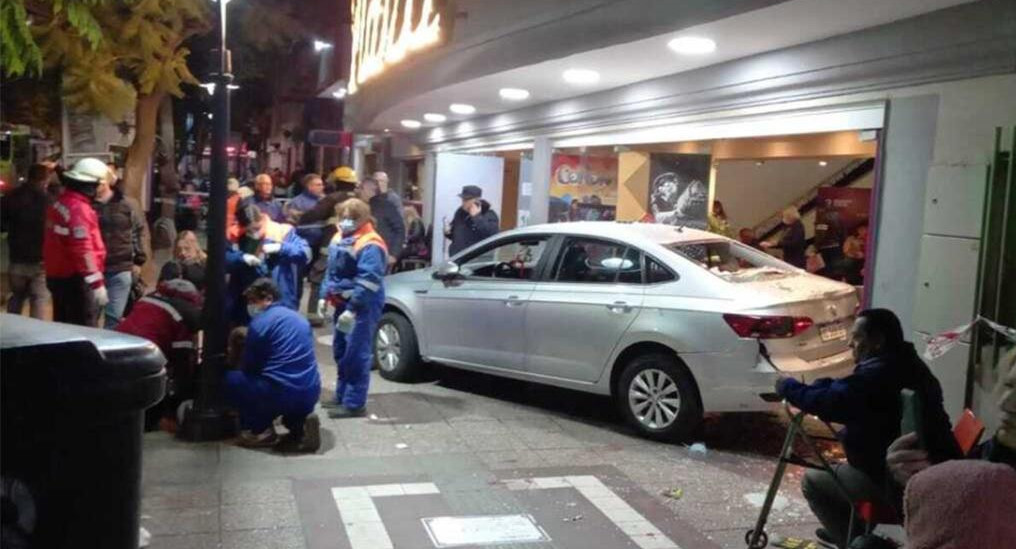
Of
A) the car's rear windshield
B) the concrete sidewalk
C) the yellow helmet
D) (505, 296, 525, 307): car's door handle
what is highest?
the yellow helmet

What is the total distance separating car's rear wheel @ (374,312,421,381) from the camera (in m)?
8.88

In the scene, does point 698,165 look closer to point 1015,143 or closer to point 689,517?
point 1015,143

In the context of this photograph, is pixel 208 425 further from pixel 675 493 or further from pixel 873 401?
pixel 873 401

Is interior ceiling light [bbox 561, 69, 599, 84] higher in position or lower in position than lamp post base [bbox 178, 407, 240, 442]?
higher

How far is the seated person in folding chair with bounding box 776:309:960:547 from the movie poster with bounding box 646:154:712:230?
7126mm

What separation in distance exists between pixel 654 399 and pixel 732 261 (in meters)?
1.37

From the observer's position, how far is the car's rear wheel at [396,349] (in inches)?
349

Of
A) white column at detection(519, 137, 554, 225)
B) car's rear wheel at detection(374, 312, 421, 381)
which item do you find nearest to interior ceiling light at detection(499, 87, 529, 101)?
white column at detection(519, 137, 554, 225)

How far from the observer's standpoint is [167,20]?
15023mm

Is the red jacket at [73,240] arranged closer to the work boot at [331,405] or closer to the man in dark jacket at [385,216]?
the work boot at [331,405]

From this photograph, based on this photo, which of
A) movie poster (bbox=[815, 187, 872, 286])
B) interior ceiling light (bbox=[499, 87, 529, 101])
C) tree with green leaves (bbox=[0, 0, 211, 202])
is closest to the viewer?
interior ceiling light (bbox=[499, 87, 529, 101])

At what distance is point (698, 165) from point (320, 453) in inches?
258

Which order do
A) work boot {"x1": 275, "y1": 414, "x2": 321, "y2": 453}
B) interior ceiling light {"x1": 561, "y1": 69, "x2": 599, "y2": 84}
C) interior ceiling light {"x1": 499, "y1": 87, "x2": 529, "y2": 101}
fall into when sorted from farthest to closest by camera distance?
1. interior ceiling light {"x1": 499, "y1": 87, "x2": 529, "y2": 101}
2. interior ceiling light {"x1": 561, "y1": 69, "x2": 599, "y2": 84}
3. work boot {"x1": 275, "y1": 414, "x2": 321, "y2": 453}

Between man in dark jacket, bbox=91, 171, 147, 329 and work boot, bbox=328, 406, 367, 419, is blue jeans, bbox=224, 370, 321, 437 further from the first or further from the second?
man in dark jacket, bbox=91, 171, 147, 329
